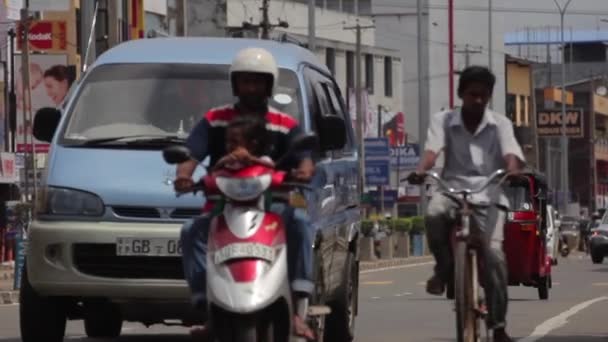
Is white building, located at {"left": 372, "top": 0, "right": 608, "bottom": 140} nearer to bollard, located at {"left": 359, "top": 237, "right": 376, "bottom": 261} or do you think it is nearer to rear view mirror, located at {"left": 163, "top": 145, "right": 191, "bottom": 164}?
bollard, located at {"left": 359, "top": 237, "right": 376, "bottom": 261}

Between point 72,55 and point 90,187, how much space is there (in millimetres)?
43314

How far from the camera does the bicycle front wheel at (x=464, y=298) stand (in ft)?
36.4

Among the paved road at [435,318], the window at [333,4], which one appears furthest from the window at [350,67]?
the paved road at [435,318]

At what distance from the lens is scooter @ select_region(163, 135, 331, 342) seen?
9.34 meters

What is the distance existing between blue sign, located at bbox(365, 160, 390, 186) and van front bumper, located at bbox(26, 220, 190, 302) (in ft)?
148

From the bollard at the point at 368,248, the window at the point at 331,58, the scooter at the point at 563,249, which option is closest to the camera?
the bollard at the point at 368,248

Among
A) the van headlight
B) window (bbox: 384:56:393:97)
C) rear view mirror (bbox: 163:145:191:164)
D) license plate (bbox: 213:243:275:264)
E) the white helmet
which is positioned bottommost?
license plate (bbox: 213:243:275:264)

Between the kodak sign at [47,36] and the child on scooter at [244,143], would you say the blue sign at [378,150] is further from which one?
the child on scooter at [244,143]

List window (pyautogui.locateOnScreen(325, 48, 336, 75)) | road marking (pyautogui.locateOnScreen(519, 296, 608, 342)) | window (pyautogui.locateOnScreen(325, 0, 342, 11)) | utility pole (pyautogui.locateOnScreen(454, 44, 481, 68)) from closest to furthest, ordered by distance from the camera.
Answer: road marking (pyautogui.locateOnScreen(519, 296, 608, 342)) → window (pyautogui.locateOnScreen(325, 48, 336, 75)) → utility pole (pyautogui.locateOnScreen(454, 44, 481, 68)) → window (pyautogui.locateOnScreen(325, 0, 342, 11))

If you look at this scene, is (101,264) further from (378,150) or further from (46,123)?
(378,150)

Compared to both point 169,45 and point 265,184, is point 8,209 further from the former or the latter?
point 265,184

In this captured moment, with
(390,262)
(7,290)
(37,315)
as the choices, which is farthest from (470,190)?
(390,262)

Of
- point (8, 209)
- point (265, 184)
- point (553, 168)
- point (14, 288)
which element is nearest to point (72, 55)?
point (8, 209)

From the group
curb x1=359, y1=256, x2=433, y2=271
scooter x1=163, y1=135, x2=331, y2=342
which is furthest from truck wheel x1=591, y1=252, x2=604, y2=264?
scooter x1=163, y1=135, x2=331, y2=342
